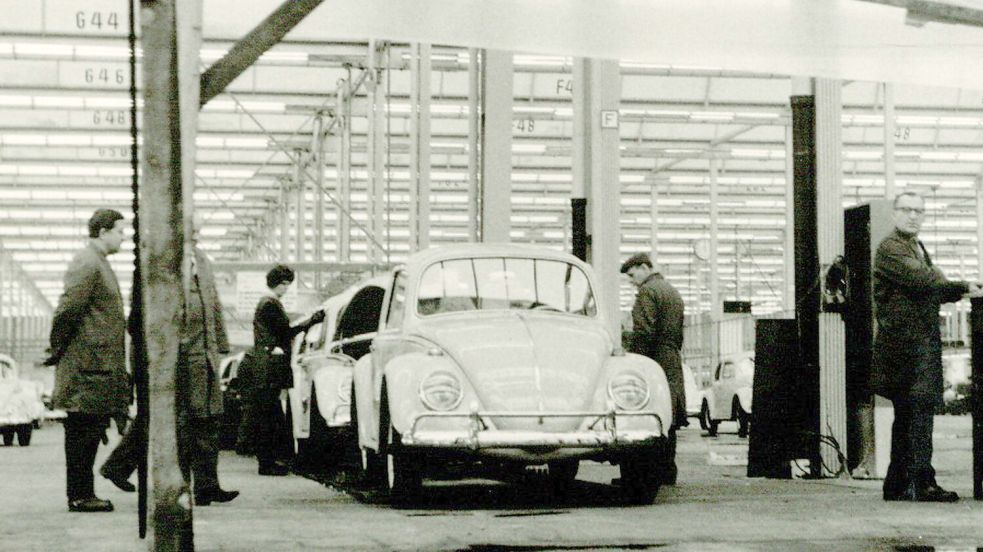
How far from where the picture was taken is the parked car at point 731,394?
25.3 meters

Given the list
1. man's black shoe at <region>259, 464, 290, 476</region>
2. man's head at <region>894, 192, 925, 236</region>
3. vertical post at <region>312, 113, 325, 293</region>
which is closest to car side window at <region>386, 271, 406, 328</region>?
man's black shoe at <region>259, 464, 290, 476</region>

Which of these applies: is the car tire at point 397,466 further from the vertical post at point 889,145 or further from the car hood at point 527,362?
the vertical post at point 889,145

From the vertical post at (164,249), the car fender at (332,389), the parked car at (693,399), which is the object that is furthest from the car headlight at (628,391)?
the parked car at (693,399)

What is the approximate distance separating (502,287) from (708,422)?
17236mm

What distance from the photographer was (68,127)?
110 ft

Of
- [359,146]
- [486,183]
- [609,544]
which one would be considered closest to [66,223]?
[359,146]

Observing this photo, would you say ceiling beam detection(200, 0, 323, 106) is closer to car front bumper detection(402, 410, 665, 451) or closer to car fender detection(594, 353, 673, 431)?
car front bumper detection(402, 410, 665, 451)

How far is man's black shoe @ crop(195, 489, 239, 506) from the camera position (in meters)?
9.65

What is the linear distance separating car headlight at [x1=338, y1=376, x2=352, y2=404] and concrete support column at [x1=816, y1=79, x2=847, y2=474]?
3.76 meters

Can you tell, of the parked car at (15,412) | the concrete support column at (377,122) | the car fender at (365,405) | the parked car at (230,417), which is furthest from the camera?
the concrete support column at (377,122)

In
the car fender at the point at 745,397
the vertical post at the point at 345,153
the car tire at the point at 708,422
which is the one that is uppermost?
the vertical post at the point at 345,153

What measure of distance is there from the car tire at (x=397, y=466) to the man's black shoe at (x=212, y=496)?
103 cm

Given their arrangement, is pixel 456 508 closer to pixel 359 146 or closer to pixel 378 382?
pixel 378 382

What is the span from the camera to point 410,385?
9609 mm
